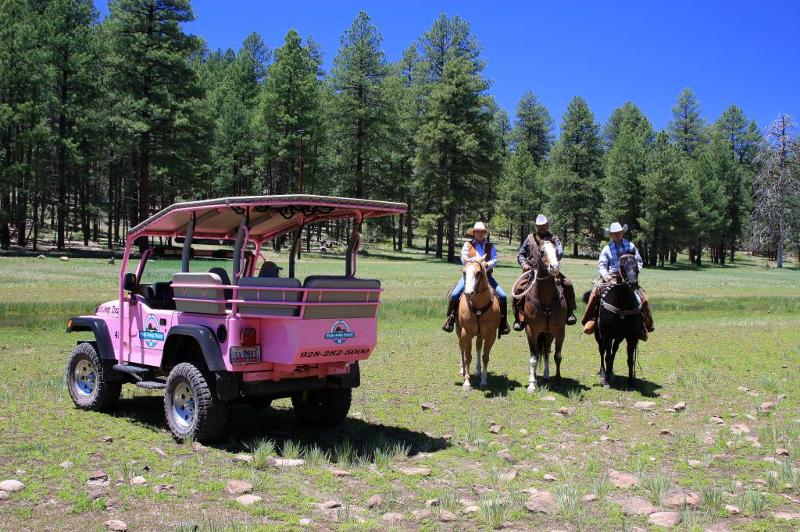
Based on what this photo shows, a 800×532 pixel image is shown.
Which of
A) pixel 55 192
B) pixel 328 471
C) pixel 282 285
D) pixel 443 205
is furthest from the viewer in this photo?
pixel 443 205

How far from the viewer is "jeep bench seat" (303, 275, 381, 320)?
316 inches

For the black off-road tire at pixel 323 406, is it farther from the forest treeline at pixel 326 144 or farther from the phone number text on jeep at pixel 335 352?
the forest treeline at pixel 326 144

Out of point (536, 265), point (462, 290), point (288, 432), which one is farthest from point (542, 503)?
point (462, 290)

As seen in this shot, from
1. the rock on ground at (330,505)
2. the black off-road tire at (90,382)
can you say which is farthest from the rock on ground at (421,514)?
the black off-road tire at (90,382)

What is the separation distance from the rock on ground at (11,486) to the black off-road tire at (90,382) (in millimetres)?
3532

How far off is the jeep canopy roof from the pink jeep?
1.1 inches

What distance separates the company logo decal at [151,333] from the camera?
31.3 ft

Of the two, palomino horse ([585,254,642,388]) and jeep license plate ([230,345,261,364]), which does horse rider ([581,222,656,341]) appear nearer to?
palomino horse ([585,254,642,388])

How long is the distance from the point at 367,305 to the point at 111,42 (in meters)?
50.0

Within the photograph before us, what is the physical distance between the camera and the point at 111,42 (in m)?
50.6

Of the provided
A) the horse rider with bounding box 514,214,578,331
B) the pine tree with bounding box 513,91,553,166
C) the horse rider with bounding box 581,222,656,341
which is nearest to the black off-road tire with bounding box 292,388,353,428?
the horse rider with bounding box 514,214,578,331

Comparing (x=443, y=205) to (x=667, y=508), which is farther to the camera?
(x=443, y=205)


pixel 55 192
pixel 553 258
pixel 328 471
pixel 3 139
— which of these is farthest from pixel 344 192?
pixel 328 471

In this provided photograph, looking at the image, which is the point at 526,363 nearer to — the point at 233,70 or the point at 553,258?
the point at 553,258
